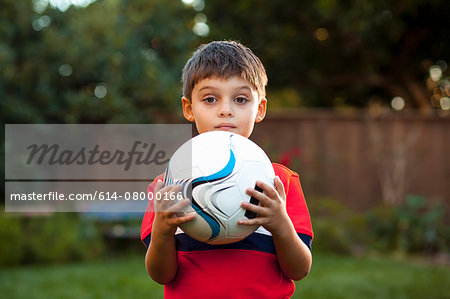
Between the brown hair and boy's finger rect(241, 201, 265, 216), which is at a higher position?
the brown hair

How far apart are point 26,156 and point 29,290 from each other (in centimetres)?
345

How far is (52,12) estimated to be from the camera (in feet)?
31.5

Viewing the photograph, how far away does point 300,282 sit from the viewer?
6082 millimetres

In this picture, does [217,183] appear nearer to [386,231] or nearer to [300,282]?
[300,282]

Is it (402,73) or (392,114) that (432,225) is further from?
(402,73)

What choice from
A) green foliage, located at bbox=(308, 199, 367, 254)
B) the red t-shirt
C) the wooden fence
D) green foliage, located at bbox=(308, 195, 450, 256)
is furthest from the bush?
the red t-shirt

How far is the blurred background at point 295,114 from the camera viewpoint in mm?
6829

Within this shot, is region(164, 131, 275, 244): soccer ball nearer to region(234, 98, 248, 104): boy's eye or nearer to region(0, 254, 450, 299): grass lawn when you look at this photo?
region(234, 98, 248, 104): boy's eye

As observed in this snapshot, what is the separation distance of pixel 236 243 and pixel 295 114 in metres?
8.80

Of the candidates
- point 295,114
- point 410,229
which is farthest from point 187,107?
point 295,114

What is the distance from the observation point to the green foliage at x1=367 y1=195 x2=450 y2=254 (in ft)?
27.0

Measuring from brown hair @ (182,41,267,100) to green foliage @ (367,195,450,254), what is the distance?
6.70 meters

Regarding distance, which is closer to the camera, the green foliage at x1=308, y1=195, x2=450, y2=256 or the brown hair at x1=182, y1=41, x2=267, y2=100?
the brown hair at x1=182, y1=41, x2=267, y2=100

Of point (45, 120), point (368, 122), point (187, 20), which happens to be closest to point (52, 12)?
point (45, 120)
